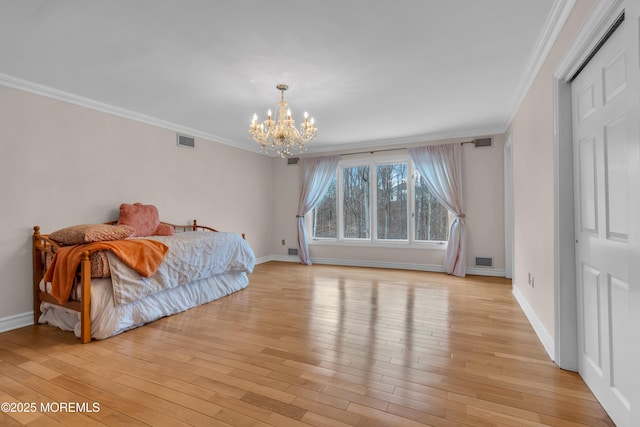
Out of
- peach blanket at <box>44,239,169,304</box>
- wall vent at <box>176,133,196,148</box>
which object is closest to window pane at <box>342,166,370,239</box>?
wall vent at <box>176,133,196,148</box>

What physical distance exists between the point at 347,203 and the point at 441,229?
1.92 m

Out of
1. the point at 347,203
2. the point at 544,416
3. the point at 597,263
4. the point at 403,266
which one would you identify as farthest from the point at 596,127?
the point at 347,203

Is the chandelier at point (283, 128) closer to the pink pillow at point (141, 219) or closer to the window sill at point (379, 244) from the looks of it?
the pink pillow at point (141, 219)

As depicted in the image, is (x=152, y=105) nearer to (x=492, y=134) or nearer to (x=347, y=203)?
(x=347, y=203)

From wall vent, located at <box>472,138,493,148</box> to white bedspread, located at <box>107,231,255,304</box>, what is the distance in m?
4.20

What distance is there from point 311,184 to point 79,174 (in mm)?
3902

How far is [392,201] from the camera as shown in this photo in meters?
5.80

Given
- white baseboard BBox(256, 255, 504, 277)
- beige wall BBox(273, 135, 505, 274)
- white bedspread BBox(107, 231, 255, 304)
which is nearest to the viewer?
white bedspread BBox(107, 231, 255, 304)

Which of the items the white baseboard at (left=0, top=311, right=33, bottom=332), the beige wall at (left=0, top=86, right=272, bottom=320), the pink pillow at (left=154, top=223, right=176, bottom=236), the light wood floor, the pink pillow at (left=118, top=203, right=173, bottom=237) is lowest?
the light wood floor

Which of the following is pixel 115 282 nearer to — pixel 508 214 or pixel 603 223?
pixel 603 223

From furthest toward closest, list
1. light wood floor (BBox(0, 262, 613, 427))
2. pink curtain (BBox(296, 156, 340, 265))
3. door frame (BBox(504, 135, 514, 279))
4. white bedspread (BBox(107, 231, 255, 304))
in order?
pink curtain (BBox(296, 156, 340, 265)) → door frame (BBox(504, 135, 514, 279)) → white bedspread (BBox(107, 231, 255, 304)) → light wood floor (BBox(0, 262, 613, 427))

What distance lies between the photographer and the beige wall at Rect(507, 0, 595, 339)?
222 centimetres

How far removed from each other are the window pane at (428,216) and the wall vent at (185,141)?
4060 mm

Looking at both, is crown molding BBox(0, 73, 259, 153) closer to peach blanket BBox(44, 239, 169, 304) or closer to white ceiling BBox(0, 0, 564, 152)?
white ceiling BBox(0, 0, 564, 152)
